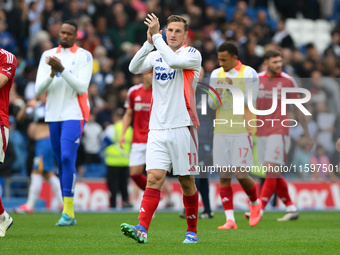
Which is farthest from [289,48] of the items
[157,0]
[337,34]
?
[157,0]

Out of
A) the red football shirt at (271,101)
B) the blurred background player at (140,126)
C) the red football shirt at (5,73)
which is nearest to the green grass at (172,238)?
the blurred background player at (140,126)

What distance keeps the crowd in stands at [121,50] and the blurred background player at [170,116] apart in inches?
314

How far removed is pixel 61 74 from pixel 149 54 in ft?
8.54

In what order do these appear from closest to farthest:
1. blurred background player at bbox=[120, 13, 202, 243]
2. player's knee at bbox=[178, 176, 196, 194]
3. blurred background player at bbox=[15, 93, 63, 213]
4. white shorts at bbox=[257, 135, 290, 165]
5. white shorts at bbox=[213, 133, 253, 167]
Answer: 1. blurred background player at bbox=[120, 13, 202, 243]
2. player's knee at bbox=[178, 176, 196, 194]
3. white shorts at bbox=[213, 133, 253, 167]
4. white shorts at bbox=[257, 135, 290, 165]
5. blurred background player at bbox=[15, 93, 63, 213]

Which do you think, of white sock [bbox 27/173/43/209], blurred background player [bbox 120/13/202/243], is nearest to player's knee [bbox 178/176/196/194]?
blurred background player [bbox 120/13/202/243]

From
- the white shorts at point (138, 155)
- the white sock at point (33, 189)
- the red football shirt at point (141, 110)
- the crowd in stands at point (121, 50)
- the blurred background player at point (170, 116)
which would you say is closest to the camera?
the blurred background player at point (170, 116)

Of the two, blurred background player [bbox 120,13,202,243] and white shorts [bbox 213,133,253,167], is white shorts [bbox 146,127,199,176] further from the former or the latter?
white shorts [bbox 213,133,253,167]

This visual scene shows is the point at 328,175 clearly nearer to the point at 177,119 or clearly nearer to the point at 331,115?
the point at 331,115

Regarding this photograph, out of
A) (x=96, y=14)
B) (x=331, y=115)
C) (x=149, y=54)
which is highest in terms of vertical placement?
(x=96, y=14)

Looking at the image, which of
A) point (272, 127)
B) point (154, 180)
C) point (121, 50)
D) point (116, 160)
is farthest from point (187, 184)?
point (121, 50)

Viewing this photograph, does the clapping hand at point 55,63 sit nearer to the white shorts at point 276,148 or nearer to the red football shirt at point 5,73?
the red football shirt at point 5,73

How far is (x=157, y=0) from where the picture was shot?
21844 millimetres

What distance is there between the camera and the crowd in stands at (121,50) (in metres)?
17.4

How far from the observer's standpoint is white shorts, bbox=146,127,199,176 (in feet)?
25.5
